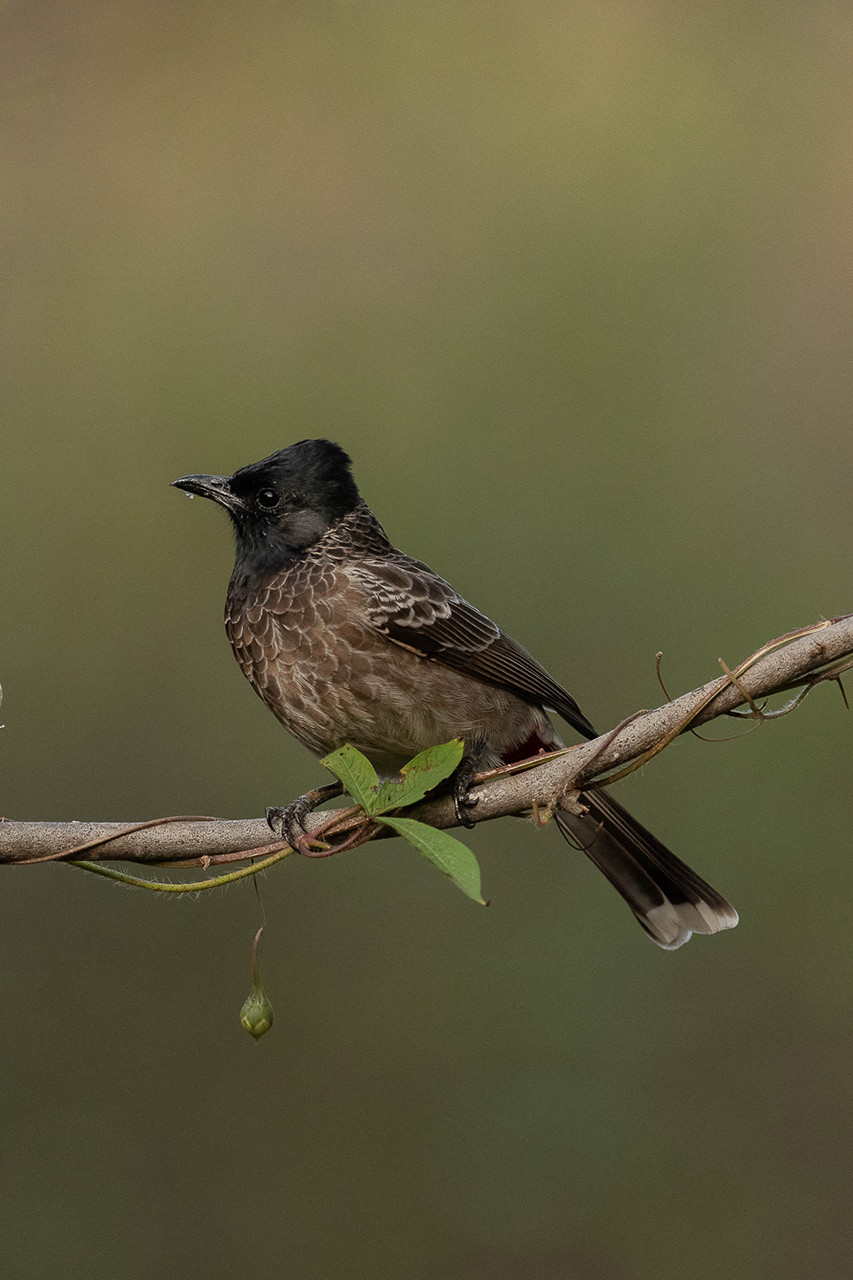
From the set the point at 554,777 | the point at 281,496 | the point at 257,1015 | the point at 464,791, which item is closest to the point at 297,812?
the point at 464,791

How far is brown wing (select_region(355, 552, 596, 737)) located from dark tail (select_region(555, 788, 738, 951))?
0.21 meters

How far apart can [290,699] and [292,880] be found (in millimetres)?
2011

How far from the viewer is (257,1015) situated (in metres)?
2.18

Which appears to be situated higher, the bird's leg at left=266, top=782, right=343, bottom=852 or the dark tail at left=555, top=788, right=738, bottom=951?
the bird's leg at left=266, top=782, right=343, bottom=852

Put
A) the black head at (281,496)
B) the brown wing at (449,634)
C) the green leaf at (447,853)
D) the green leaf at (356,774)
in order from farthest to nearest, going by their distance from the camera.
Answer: the black head at (281,496), the brown wing at (449,634), the green leaf at (356,774), the green leaf at (447,853)

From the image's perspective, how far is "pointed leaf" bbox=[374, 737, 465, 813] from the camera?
6.31 ft

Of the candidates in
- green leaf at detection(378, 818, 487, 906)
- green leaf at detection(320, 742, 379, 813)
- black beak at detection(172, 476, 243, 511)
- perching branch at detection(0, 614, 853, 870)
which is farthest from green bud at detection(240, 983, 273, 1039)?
black beak at detection(172, 476, 243, 511)

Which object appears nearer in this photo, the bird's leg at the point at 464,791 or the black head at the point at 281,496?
the bird's leg at the point at 464,791

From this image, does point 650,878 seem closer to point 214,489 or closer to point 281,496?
point 281,496

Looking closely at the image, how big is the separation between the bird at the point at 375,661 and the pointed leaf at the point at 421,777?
0.69m

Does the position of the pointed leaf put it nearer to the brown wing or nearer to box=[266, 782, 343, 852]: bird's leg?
box=[266, 782, 343, 852]: bird's leg


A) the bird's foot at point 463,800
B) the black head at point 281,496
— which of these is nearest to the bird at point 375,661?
the black head at point 281,496

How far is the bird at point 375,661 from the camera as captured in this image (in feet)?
9.21

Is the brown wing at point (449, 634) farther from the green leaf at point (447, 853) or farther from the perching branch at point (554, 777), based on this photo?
the green leaf at point (447, 853)
